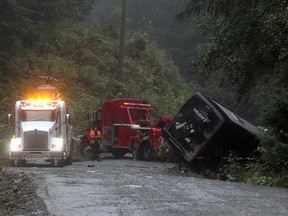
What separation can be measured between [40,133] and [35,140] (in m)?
0.32

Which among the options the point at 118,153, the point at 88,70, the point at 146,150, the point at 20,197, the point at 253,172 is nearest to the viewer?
the point at 20,197

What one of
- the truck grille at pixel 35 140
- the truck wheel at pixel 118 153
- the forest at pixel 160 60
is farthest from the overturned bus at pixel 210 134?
the truck wheel at pixel 118 153

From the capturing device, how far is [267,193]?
13078 mm

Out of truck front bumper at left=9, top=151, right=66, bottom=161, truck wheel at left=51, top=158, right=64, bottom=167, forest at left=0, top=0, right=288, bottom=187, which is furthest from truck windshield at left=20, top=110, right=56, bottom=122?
forest at left=0, top=0, right=288, bottom=187

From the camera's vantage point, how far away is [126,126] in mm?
29625

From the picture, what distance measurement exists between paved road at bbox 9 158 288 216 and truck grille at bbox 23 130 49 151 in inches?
267

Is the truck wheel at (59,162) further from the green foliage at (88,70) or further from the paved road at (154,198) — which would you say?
the green foliage at (88,70)

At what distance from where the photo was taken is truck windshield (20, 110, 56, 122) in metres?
22.7

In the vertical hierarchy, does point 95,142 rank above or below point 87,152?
above

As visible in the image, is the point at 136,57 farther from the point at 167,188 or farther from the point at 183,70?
the point at 167,188

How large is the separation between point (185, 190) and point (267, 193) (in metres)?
1.84

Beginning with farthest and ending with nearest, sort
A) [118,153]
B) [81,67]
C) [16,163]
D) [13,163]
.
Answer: [81,67], [118,153], [13,163], [16,163]

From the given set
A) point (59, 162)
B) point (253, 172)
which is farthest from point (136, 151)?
point (253, 172)

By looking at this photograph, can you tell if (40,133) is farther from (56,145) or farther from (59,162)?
(59,162)
